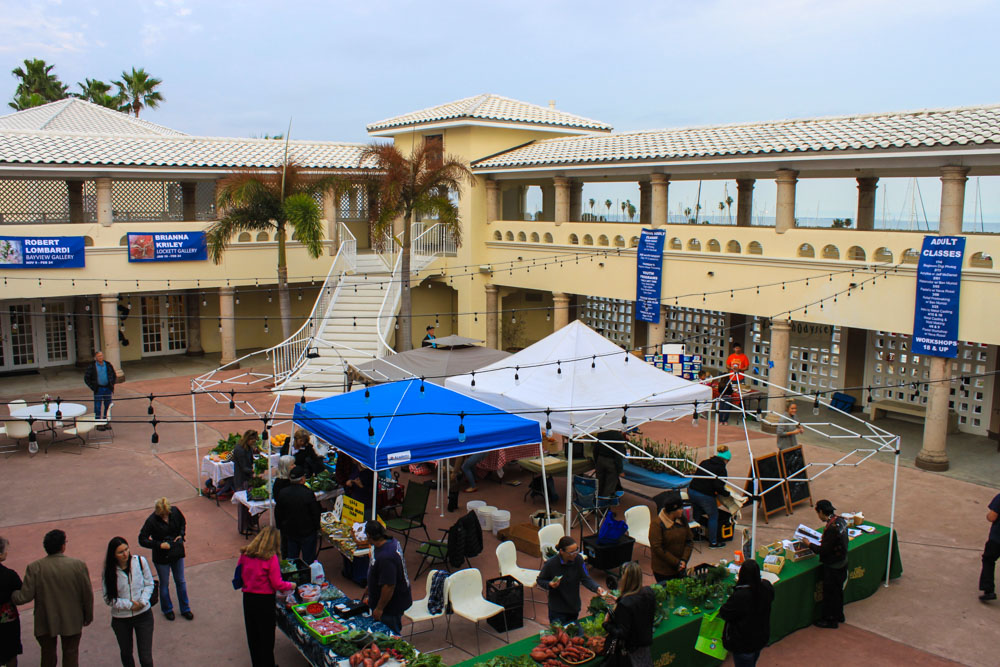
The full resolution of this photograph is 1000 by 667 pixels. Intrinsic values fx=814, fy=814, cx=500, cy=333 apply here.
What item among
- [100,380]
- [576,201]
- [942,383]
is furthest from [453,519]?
[576,201]

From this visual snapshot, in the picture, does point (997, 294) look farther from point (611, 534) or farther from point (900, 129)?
point (611, 534)

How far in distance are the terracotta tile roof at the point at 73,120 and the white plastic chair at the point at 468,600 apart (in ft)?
78.0

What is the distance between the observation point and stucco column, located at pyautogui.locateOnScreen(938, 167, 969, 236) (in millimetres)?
14516

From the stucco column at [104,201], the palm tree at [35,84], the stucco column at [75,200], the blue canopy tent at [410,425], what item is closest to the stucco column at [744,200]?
the blue canopy tent at [410,425]

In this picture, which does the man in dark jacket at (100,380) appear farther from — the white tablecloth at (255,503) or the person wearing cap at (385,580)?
the person wearing cap at (385,580)

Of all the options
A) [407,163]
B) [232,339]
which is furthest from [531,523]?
[232,339]

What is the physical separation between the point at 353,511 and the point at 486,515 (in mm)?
2249

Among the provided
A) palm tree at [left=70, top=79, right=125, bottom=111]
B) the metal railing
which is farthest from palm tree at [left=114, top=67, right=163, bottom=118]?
the metal railing

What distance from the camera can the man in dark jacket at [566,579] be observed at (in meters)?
8.30

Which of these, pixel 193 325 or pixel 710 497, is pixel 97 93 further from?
pixel 710 497

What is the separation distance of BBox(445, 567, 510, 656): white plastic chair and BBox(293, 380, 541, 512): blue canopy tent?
177cm

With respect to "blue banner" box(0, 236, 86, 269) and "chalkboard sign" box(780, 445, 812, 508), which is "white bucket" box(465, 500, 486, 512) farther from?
"blue banner" box(0, 236, 86, 269)

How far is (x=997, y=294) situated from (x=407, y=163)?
536 inches

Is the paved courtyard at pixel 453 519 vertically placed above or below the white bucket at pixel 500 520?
below
